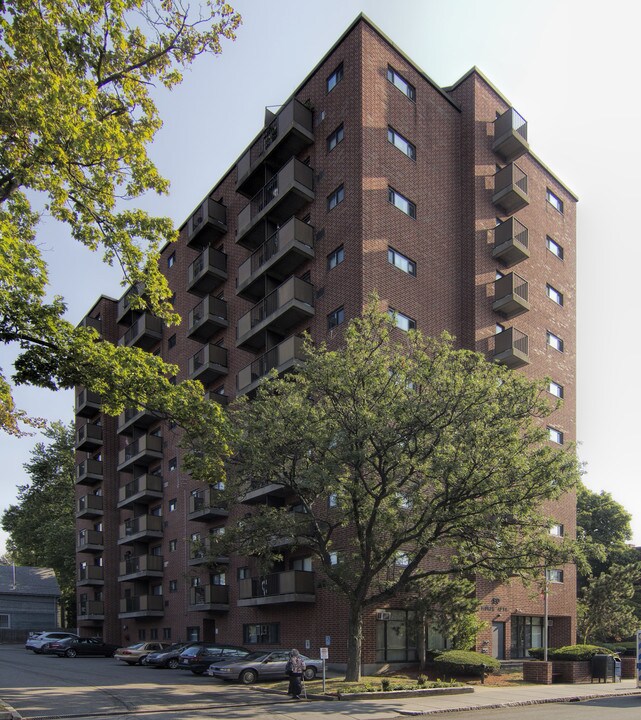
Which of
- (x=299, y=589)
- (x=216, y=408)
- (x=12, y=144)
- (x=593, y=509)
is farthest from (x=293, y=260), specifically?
(x=593, y=509)

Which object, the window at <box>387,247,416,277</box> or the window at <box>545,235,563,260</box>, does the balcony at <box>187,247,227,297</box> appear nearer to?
the window at <box>387,247,416,277</box>

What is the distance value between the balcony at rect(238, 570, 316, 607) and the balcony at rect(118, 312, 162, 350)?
2149 centimetres

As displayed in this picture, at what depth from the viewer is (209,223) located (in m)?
40.6

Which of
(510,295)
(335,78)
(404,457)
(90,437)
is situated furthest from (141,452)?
(404,457)

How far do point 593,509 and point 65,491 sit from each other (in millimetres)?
48702

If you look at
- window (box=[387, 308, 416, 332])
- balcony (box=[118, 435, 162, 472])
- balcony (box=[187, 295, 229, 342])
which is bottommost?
balcony (box=[118, 435, 162, 472])

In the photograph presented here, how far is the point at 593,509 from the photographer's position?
55688mm

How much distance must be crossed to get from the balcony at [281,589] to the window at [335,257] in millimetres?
13644

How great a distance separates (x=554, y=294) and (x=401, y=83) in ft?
50.9

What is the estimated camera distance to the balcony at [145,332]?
47656 mm

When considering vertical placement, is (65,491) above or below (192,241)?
below

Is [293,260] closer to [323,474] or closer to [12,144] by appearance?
[323,474]

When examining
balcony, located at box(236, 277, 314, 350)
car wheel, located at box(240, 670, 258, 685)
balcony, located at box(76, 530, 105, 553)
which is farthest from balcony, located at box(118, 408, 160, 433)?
car wheel, located at box(240, 670, 258, 685)

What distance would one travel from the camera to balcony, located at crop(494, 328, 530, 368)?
33.9 m
